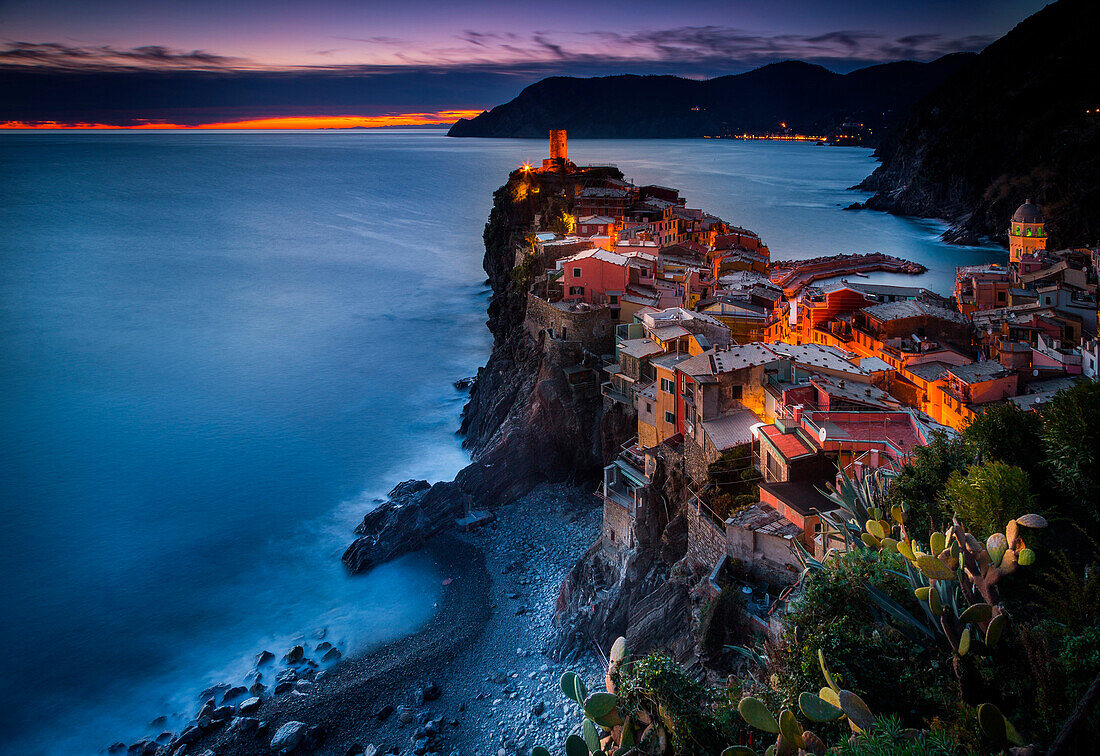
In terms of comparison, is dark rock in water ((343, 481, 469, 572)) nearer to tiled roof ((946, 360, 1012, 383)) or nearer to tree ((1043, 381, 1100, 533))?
tiled roof ((946, 360, 1012, 383))

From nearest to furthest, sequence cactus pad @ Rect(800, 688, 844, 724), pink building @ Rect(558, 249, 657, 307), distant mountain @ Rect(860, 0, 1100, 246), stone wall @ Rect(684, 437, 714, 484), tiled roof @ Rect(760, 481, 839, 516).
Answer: cactus pad @ Rect(800, 688, 844, 724), tiled roof @ Rect(760, 481, 839, 516), stone wall @ Rect(684, 437, 714, 484), pink building @ Rect(558, 249, 657, 307), distant mountain @ Rect(860, 0, 1100, 246)

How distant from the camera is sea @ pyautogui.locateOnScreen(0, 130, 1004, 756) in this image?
16531mm

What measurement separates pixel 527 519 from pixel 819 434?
9.44 m

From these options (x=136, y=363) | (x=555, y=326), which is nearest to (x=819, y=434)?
(x=555, y=326)

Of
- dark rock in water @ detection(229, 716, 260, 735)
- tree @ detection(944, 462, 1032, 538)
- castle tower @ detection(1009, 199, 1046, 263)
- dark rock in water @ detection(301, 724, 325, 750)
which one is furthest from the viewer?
castle tower @ detection(1009, 199, 1046, 263)

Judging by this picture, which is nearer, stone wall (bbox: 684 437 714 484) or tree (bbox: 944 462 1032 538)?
tree (bbox: 944 462 1032 538)

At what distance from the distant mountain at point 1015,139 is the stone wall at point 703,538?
3864 centimetres

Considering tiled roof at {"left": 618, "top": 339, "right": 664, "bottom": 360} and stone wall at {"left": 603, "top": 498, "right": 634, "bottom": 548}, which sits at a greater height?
tiled roof at {"left": 618, "top": 339, "right": 664, "bottom": 360}

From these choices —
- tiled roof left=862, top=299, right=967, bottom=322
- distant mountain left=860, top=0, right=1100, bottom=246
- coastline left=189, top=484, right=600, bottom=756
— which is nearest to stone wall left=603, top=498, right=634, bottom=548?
coastline left=189, top=484, right=600, bottom=756

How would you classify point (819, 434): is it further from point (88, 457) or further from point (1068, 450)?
point (88, 457)

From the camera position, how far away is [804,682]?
6.56 meters

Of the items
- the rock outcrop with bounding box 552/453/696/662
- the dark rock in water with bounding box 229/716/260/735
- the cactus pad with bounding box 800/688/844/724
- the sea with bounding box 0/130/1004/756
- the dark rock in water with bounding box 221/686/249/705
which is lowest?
the sea with bounding box 0/130/1004/756

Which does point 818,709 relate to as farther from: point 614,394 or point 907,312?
point 907,312

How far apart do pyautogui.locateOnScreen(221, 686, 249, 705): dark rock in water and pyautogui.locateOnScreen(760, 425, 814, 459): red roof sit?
11590 mm
